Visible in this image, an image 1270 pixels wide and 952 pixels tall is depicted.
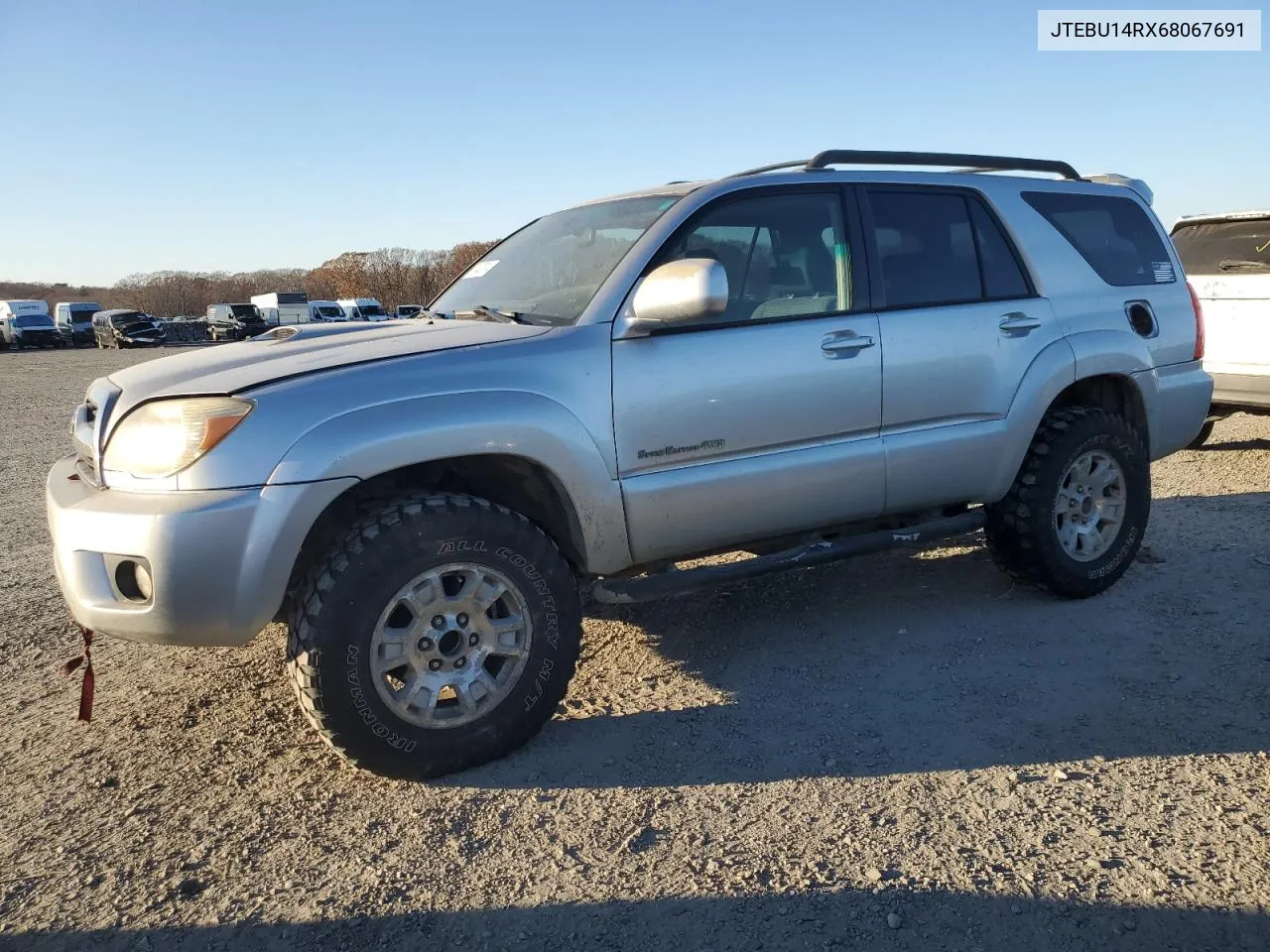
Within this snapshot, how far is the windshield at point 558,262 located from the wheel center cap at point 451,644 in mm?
1142

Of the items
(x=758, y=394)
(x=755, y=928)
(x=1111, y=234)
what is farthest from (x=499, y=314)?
(x=1111, y=234)

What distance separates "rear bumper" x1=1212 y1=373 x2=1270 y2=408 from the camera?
268 inches

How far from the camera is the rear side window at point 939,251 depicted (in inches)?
153

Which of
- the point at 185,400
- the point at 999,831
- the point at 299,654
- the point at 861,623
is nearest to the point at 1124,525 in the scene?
the point at 861,623

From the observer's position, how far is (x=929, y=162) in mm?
4199

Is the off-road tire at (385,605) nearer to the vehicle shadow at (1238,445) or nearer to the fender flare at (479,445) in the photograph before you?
the fender flare at (479,445)

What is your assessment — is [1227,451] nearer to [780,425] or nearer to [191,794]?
[780,425]

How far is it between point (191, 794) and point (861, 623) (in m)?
2.74

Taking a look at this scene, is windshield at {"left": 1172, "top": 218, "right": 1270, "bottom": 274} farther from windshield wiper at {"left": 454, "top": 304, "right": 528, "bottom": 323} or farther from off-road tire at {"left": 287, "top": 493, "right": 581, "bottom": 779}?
off-road tire at {"left": 287, "top": 493, "right": 581, "bottom": 779}

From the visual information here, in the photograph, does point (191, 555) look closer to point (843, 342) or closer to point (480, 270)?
point (480, 270)

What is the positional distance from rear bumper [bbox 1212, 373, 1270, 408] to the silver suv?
2726mm

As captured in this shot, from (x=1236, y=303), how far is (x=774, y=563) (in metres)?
5.40

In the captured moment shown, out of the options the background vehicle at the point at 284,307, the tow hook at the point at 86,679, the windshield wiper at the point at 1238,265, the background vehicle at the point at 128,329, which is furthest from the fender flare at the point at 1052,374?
the background vehicle at the point at 284,307

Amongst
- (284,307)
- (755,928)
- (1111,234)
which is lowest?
(755,928)
